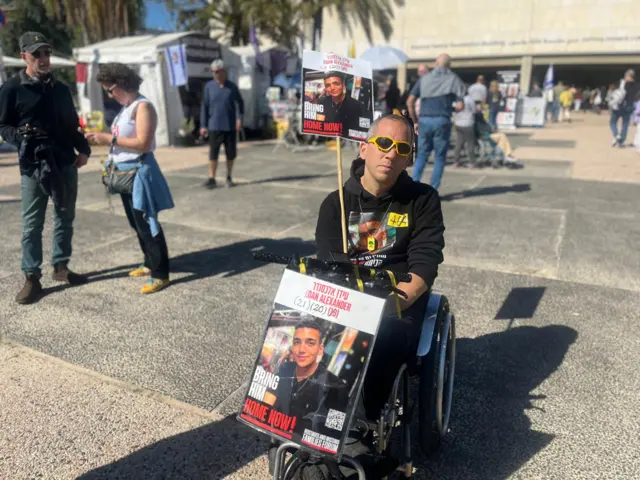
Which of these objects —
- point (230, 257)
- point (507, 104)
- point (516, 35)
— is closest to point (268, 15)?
point (507, 104)

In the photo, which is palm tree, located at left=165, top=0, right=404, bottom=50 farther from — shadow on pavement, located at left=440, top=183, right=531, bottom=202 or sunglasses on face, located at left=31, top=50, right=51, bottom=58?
sunglasses on face, located at left=31, top=50, right=51, bottom=58

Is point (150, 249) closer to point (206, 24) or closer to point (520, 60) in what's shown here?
point (206, 24)

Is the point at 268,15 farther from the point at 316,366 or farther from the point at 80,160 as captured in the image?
the point at 316,366

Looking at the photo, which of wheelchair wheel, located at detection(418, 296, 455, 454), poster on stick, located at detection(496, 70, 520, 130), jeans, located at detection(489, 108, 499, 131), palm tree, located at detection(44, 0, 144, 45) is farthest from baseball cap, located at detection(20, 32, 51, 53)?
poster on stick, located at detection(496, 70, 520, 130)

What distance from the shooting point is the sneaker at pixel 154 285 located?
14.0 ft

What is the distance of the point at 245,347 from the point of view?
342 cm

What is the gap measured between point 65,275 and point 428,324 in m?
3.43

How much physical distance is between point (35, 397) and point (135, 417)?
2.03 feet

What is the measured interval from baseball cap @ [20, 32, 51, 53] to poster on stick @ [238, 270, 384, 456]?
3.17 metres

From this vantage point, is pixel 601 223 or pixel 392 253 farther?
pixel 601 223

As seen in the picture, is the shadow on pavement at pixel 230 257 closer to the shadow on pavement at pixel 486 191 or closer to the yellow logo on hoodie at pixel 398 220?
the yellow logo on hoodie at pixel 398 220

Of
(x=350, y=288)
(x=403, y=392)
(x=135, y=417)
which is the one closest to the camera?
(x=350, y=288)

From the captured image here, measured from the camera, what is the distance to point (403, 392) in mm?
2115

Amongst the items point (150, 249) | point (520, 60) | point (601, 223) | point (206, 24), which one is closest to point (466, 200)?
point (601, 223)
